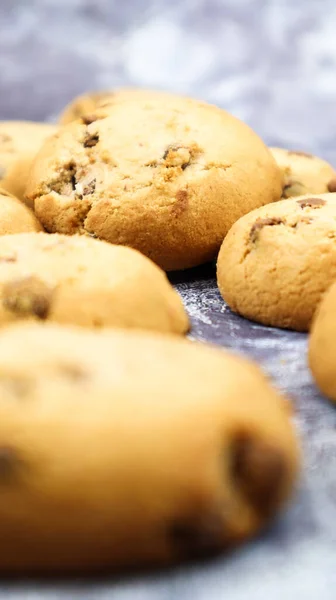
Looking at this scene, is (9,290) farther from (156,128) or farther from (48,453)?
(156,128)

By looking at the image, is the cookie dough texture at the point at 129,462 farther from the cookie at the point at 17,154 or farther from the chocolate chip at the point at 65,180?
the cookie at the point at 17,154

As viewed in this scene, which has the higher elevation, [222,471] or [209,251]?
[222,471]

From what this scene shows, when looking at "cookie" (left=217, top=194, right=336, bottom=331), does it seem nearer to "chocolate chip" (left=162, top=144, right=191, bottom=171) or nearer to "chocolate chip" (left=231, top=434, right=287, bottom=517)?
"chocolate chip" (left=162, top=144, right=191, bottom=171)

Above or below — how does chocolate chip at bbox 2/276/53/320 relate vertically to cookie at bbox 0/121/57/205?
above

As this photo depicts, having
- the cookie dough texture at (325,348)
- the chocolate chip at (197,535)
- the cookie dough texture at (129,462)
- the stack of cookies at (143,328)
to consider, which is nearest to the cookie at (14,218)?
the stack of cookies at (143,328)

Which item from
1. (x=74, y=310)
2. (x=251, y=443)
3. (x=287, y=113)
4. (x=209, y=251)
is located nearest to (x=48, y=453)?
(x=251, y=443)

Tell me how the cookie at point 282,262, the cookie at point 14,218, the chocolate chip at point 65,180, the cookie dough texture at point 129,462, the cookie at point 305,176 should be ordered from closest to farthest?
1. the cookie dough texture at point 129,462
2. the cookie at point 282,262
3. the cookie at point 14,218
4. the chocolate chip at point 65,180
5. the cookie at point 305,176

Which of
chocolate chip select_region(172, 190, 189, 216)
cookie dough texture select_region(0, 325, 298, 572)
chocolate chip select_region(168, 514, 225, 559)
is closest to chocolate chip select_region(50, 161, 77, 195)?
chocolate chip select_region(172, 190, 189, 216)
